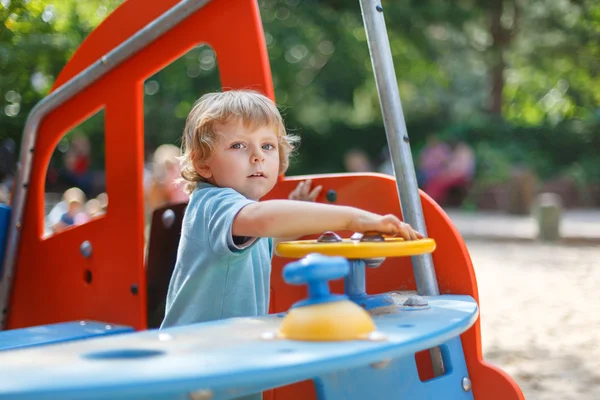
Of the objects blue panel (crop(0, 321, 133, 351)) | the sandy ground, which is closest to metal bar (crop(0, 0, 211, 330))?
blue panel (crop(0, 321, 133, 351))

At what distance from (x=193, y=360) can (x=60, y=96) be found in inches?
75.6

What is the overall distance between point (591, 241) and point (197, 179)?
8.03m

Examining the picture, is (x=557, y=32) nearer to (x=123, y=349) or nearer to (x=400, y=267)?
(x=400, y=267)

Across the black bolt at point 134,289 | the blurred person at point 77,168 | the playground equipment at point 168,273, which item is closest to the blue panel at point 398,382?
the playground equipment at point 168,273

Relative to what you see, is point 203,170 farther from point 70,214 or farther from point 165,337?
point 70,214

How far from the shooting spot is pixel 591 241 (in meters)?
9.18

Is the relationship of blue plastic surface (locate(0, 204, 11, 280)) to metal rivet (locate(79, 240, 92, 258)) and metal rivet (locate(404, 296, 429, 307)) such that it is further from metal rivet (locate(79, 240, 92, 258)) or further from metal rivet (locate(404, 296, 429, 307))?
metal rivet (locate(404, 296, 429, 307))

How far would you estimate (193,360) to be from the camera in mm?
1154

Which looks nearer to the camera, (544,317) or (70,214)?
(70,214)

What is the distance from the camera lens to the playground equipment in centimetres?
115

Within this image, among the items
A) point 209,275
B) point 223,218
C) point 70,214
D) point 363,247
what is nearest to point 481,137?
point 70,214

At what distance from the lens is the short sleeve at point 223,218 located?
1.69 m

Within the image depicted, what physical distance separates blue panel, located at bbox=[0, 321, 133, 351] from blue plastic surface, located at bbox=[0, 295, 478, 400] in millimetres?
993

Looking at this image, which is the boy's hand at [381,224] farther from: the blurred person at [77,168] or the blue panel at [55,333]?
the blurred person at [77,168]
